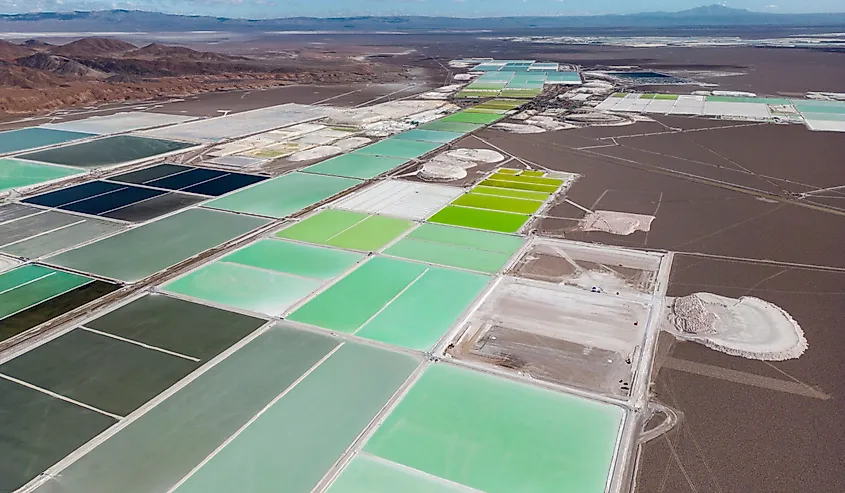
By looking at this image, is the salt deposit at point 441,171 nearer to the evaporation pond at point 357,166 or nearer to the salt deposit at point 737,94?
the evaporation pond at point 357,166

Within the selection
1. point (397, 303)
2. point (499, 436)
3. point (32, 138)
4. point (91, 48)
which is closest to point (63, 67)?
point (91, 48)

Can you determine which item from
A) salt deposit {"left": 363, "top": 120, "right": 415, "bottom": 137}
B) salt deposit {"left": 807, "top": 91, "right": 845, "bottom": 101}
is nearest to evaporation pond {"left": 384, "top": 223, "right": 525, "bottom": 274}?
salt deposit {"left": 363, "top": 120, "right": 415, "bottom": 137}

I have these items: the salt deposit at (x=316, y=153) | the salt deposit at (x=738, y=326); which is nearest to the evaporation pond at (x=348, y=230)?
the salt deposit at (x=316, y=153)

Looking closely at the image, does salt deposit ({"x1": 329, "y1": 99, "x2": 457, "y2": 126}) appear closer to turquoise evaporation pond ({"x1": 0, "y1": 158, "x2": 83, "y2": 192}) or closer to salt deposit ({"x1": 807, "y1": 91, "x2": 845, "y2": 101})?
turquoise evaporation pond ({"x1": 0, "y1": 158, "x2": 83, "y2": 192})

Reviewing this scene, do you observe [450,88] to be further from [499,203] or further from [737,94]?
[499,203]

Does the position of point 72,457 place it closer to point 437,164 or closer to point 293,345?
point 293,345

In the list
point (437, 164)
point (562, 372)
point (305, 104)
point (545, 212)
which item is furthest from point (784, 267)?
point (305, 104)
